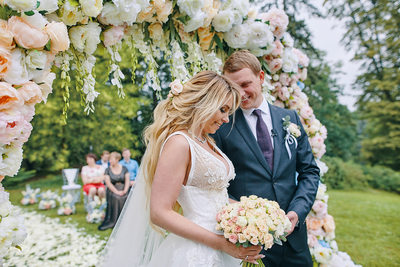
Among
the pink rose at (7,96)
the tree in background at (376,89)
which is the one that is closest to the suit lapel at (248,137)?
the pink rose at (7,96)

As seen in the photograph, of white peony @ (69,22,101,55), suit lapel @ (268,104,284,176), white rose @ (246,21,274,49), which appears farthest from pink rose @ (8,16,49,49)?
white rose @ (246,21,274,49)

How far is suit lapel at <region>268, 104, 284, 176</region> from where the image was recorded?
8.29 ft

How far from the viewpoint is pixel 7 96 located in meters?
1.43

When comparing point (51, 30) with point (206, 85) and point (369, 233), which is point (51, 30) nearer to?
point (206, 85)

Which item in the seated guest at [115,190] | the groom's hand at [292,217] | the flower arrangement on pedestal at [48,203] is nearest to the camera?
the groom's hand at [292,217]

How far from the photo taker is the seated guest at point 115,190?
789 centimetres

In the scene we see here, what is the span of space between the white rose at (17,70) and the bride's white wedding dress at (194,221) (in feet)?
3.05

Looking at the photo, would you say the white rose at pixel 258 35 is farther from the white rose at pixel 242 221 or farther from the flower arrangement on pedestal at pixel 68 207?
the flower arrangement on pedestal at pixel 68 207

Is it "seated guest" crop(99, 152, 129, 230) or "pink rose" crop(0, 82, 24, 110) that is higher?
"pink rose" crop(0, 82, 24, 110)

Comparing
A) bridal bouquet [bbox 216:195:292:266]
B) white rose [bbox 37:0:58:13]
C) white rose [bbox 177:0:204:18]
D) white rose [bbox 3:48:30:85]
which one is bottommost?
bridal bouquet [bbox 216:195:292:266]

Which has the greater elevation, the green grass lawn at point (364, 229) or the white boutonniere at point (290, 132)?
the white boutonniere at point (290, 132)

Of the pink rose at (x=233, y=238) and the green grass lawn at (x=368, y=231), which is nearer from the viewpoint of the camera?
the pink rose at (x=233, y=238)

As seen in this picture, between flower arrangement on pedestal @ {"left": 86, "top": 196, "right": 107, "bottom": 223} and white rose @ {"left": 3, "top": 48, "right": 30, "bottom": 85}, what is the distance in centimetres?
751

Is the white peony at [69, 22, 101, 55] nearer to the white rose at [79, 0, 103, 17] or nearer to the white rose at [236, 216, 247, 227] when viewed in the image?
the white rose at [79, 0, 103, 17]
